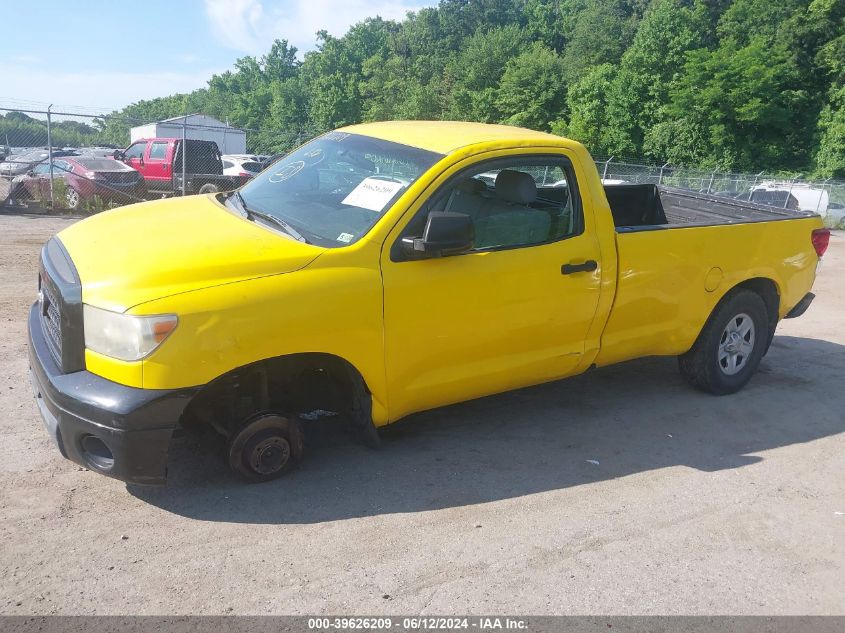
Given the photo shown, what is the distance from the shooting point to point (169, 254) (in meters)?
3.50

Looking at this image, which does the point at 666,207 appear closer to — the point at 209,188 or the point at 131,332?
the point at 131,332

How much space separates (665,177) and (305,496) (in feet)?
91.4

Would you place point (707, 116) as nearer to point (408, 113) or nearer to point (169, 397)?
point (408, 113)

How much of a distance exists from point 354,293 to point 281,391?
734 mm

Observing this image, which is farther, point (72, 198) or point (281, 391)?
point (72, 198)

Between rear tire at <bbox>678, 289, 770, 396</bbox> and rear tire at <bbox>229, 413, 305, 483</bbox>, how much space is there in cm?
324

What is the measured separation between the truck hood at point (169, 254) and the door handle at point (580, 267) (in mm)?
1536

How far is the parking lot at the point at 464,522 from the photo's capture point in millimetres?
3057

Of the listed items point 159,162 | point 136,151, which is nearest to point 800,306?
point 159,162

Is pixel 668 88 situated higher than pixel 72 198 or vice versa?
pixel 668 88

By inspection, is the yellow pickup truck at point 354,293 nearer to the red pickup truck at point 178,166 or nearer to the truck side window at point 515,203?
the truck side window at point 515,203

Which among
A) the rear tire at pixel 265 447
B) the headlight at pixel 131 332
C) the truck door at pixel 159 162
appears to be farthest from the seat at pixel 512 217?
the truck door at pixel 159 162

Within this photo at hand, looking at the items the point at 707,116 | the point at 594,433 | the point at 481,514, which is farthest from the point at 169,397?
the point at 707,116

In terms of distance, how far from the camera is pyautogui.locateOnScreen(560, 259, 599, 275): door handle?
4348mm
